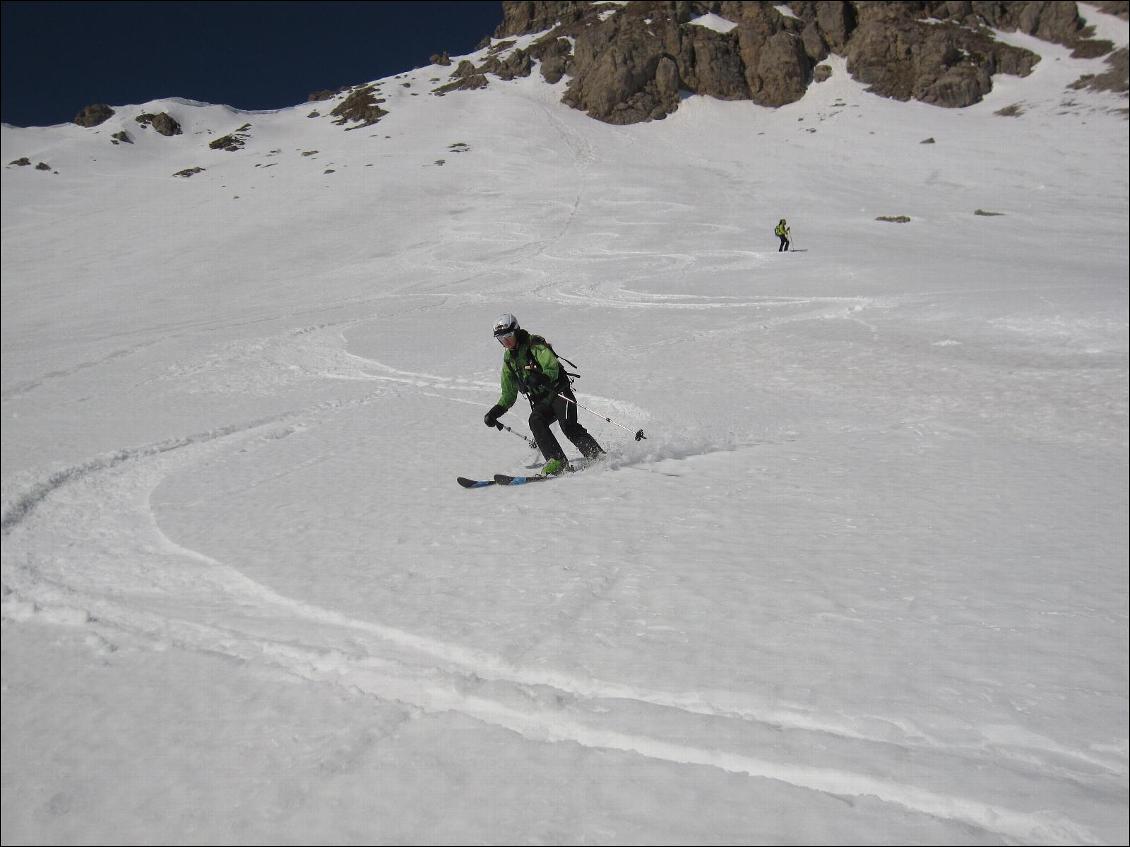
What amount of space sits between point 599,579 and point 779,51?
8784 cm

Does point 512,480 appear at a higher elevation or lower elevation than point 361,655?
lower

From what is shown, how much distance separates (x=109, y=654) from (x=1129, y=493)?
772 centimetres

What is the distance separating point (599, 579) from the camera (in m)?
4.76

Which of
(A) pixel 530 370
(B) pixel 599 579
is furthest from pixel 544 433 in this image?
(B) pixel 599 579

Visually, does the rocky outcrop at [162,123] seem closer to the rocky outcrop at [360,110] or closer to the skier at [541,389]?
the rocky outcrop at [360,110]

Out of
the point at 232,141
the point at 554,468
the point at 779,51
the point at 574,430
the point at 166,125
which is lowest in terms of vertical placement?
the point at 554,468

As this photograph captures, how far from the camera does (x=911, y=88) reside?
2911 inches

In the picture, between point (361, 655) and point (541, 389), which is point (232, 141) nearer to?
point (541, 389)

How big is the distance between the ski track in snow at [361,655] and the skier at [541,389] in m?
3.20

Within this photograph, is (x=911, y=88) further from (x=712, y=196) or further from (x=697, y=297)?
(x=697, y=297)

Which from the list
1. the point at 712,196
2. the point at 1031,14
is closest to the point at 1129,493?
the point at 712,196

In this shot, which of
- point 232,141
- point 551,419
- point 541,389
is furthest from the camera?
point 232,141

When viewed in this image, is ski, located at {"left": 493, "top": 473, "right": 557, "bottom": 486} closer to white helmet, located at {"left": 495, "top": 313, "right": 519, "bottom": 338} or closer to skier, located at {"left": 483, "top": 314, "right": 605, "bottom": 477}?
skier, located at {"left": 483, "top": 314, "right": 605, "bottom": 477}

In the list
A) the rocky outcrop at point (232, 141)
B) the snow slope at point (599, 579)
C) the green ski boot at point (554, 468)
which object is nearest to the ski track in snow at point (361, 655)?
the snow slope at point (599, 579)
